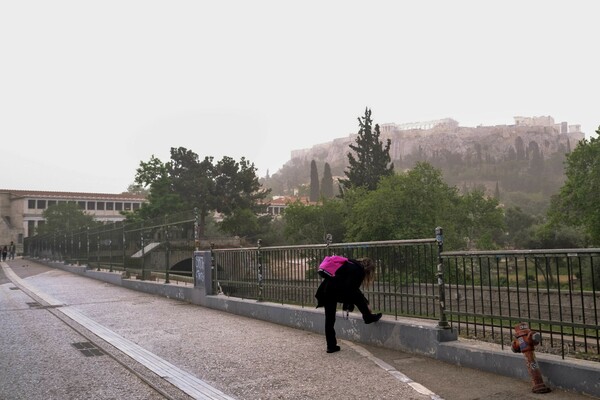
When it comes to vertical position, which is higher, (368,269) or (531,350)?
(368,269)

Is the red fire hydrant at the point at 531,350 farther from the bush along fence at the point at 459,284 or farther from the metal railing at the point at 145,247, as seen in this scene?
the metal railing at the point at 145,247

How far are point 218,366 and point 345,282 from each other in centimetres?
206

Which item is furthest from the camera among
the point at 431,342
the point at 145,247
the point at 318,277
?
the point at 145,247

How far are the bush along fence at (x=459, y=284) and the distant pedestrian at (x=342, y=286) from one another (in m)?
0.42

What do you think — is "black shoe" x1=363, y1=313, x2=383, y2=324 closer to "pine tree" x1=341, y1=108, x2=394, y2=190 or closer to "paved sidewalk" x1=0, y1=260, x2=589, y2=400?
"paved sidewalk" x1=0, y1=260, x2=589, y2=400

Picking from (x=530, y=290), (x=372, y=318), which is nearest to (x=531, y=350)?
(x=530, y=290)

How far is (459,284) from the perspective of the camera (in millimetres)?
7344

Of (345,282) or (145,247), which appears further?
(145,247)

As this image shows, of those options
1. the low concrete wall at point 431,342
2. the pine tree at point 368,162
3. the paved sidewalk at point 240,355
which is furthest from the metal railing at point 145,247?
the pine tree at point 368,162

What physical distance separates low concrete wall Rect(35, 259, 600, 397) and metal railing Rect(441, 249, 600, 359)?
290 millimetres

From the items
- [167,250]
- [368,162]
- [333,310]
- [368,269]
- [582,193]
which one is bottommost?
[333,310]

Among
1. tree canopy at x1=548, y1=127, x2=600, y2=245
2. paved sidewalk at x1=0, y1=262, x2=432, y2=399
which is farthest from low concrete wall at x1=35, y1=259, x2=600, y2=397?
tree canopy at x1=548, y1=127, x2=600, y2=245

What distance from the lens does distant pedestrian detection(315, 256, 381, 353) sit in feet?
24.0

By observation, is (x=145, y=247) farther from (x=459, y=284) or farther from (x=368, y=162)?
(x=368, y=162)
